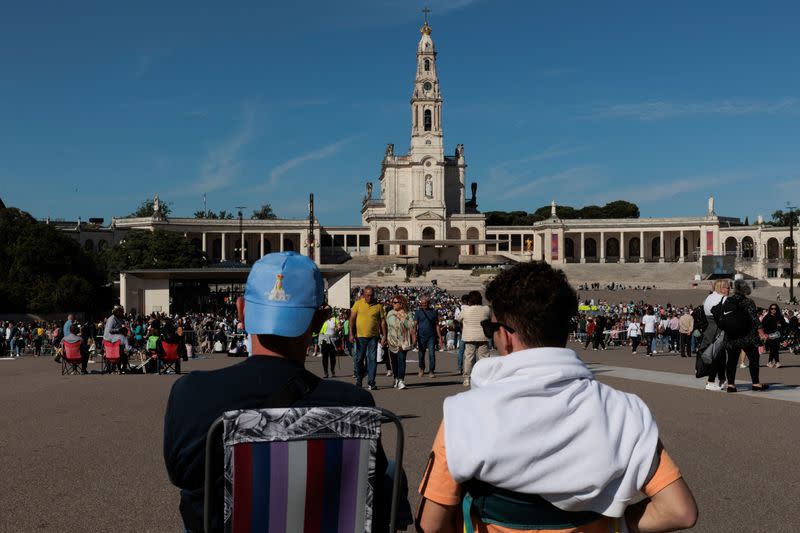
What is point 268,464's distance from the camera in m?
2.44

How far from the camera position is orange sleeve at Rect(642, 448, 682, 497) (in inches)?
98.0

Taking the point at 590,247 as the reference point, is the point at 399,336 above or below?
below

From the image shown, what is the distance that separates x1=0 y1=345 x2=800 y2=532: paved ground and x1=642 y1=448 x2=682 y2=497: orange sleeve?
3.49 m

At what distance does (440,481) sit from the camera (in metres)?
2.49

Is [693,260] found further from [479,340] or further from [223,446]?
[223,446]

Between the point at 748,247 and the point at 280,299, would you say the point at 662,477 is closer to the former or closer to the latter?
the point at 280,299

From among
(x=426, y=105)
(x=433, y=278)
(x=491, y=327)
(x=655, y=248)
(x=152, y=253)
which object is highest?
(x=426, y=105)

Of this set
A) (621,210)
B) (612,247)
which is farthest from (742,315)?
(621,210)

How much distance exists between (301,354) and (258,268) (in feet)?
0.99

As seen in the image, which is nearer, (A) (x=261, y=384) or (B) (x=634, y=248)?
(A) (x=261, y=384)

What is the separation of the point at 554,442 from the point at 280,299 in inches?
37.1

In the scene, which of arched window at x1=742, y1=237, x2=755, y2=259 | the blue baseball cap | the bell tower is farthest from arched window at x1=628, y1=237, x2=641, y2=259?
the blue baseball cap

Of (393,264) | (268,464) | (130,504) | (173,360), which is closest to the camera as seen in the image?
(268,464)

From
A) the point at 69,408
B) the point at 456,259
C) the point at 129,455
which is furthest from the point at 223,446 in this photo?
the point at 456,259
